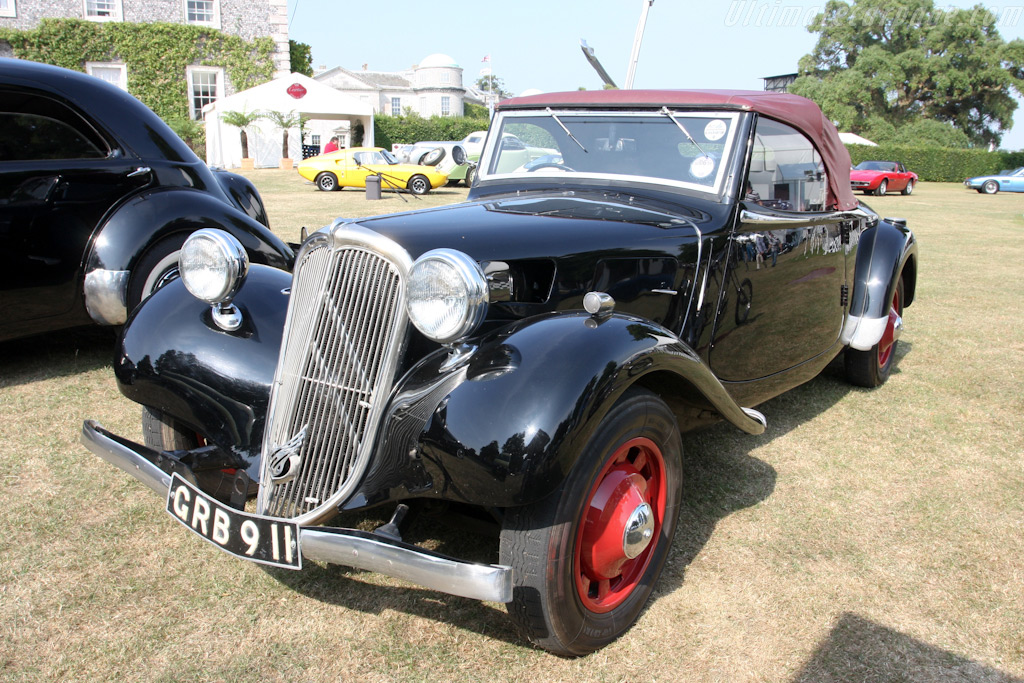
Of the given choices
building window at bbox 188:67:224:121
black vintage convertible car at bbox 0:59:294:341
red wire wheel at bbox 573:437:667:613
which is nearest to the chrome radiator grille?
red wire wheel at bbox 573:437:667:613

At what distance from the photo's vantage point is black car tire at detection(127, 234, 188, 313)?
13.8ft

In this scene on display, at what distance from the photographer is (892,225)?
4.52m

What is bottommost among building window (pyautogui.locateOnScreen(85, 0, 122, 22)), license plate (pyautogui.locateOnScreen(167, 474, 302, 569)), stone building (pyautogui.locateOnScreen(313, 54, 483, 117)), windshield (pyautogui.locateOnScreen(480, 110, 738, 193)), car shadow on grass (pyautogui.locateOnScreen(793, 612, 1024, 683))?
stone building (pyautogui.locateOnScreen(313, 54, 483, 117))

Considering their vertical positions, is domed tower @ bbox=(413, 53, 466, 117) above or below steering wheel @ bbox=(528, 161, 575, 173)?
below

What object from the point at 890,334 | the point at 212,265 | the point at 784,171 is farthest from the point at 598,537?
the point at 890,334

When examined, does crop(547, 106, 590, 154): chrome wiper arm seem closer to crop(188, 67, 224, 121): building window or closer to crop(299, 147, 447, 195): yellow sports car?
crop(299, 147, 447, 195): yellow sports car

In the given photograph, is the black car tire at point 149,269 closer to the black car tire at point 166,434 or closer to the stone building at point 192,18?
the black car tire at point 166,434

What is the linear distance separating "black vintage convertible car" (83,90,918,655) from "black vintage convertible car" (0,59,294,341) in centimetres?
168

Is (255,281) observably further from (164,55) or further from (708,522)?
(164,55)

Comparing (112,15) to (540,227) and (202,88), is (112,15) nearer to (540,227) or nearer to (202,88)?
(202,88)

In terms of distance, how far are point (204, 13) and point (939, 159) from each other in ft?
107

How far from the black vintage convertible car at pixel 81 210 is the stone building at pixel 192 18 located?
1027 inches

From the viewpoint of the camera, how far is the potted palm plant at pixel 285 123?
2658 centimetres

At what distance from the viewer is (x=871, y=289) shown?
4.10 meters
